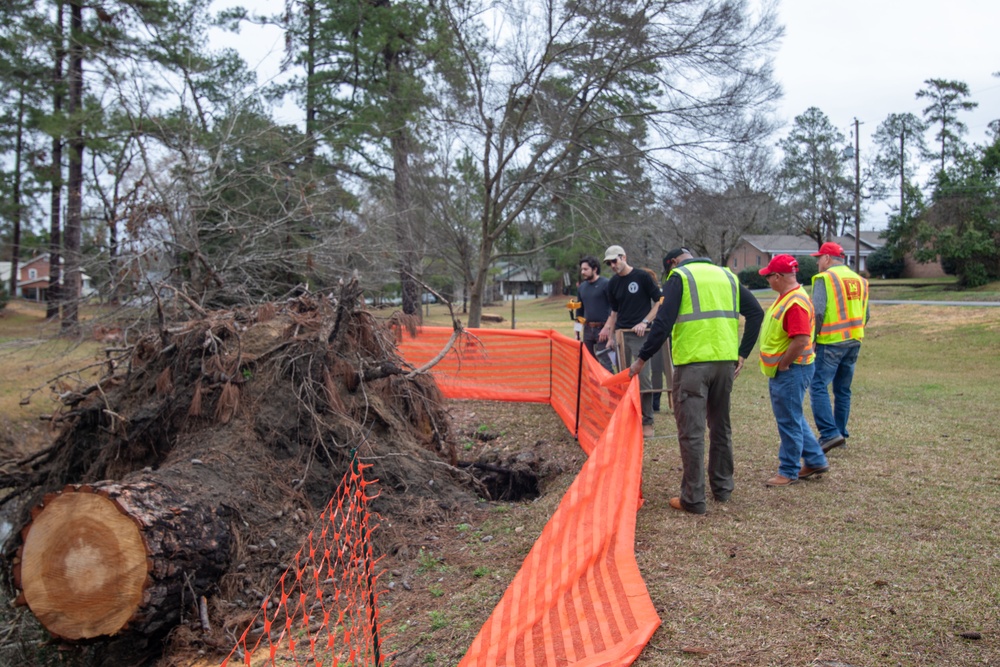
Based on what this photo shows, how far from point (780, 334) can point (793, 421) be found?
0.62 metres

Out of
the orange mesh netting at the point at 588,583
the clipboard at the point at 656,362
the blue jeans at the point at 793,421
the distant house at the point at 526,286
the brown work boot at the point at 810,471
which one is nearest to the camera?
the orange mesh netting at the point at 588,583

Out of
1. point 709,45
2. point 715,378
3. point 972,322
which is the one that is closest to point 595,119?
point 709,45

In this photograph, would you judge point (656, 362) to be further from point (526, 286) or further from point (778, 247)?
point (526, 286)

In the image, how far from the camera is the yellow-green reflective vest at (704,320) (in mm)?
4930

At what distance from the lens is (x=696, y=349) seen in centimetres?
493

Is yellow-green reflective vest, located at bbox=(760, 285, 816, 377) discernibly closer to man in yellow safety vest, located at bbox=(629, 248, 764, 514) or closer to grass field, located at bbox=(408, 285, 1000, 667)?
man in yellow safety vest, located at bbox=(629, 248, 764, 514)

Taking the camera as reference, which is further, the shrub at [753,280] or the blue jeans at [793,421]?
the shrub at [753,280]

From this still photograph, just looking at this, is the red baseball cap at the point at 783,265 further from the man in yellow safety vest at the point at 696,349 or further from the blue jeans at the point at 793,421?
the blue jeans at the point at 793,421

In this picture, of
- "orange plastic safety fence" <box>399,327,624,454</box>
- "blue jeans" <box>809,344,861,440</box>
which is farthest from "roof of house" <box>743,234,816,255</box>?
"blue jeans" <box>809,344,861,440</box>

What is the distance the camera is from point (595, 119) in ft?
50.3

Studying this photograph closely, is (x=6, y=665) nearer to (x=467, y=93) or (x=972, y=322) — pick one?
(x=467, y=93)

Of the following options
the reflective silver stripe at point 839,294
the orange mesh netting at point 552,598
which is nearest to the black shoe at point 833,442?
the reflective silver stripe at point 839,294

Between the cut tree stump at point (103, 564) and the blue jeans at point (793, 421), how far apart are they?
13.2ft

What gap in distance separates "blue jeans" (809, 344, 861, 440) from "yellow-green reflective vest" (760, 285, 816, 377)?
86cm
